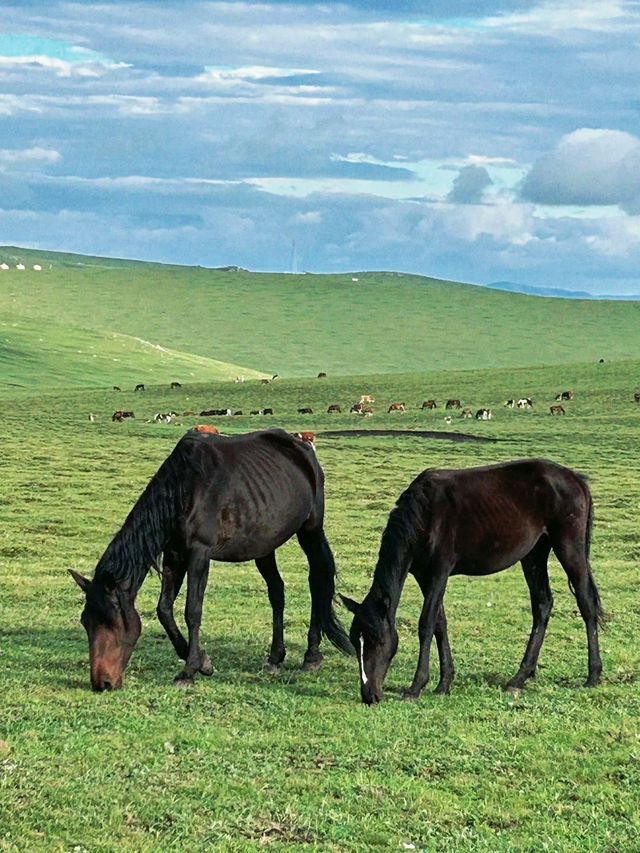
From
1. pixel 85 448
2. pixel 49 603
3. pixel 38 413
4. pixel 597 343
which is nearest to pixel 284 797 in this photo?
pixel 49 603

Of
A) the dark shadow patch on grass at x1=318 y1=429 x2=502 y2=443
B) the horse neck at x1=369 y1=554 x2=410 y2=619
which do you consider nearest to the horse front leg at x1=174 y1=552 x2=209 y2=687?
the horse neck at x1=369 y1=554 x2=410 y2=619

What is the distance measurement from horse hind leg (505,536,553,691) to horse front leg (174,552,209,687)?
2962 mm

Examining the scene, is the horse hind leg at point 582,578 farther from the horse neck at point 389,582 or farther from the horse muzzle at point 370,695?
the horse muzzle at point 370,695

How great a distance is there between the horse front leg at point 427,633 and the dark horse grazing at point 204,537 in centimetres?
164

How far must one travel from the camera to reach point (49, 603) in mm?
16141

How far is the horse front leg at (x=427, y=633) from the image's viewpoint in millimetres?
10750

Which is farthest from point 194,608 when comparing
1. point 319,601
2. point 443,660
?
point 443,660

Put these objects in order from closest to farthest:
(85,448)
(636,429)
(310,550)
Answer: (310,550), (85,448), (636,429)

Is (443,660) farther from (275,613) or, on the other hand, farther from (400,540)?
(275,613)

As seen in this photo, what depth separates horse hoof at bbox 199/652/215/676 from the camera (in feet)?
37.5

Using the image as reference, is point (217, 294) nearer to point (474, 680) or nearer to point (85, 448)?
point (85, 448)

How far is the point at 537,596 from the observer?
1189 centimetres

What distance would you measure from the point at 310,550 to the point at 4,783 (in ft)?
18.0

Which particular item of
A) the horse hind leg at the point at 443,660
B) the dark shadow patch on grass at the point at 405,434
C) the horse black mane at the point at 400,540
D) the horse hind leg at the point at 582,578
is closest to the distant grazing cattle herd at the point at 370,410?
the dark shadow patch on grass at the point at 405,434
